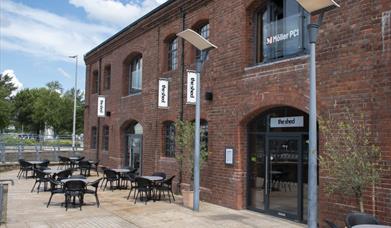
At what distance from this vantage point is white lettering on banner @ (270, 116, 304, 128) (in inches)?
383

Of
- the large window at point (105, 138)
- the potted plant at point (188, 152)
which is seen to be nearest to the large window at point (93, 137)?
the large window at point (105, 138)

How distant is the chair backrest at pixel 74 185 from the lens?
36.6ft

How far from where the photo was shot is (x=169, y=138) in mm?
15758

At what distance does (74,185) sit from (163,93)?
4971 mm

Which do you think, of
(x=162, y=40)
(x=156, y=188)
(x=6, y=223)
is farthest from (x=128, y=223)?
(x=162, y=40)

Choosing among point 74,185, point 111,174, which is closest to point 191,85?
point 74,185

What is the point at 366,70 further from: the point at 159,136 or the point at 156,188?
the point at 159,136

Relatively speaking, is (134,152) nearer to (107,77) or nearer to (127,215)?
(107,77)

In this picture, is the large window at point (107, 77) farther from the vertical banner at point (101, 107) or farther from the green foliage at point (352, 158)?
the green foliage at point (352, 158)

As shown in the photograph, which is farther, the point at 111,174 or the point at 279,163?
the point at 111,174

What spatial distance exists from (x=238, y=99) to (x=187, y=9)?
447cm

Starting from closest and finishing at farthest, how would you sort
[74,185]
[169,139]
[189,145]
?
[74,185], [189,145], [169,139]

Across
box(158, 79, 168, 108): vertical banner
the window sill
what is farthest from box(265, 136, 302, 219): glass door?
box(158, 79, 168, 108): vertical banner

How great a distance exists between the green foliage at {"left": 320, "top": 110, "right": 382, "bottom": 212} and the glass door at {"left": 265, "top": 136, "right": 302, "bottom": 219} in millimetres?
1402
